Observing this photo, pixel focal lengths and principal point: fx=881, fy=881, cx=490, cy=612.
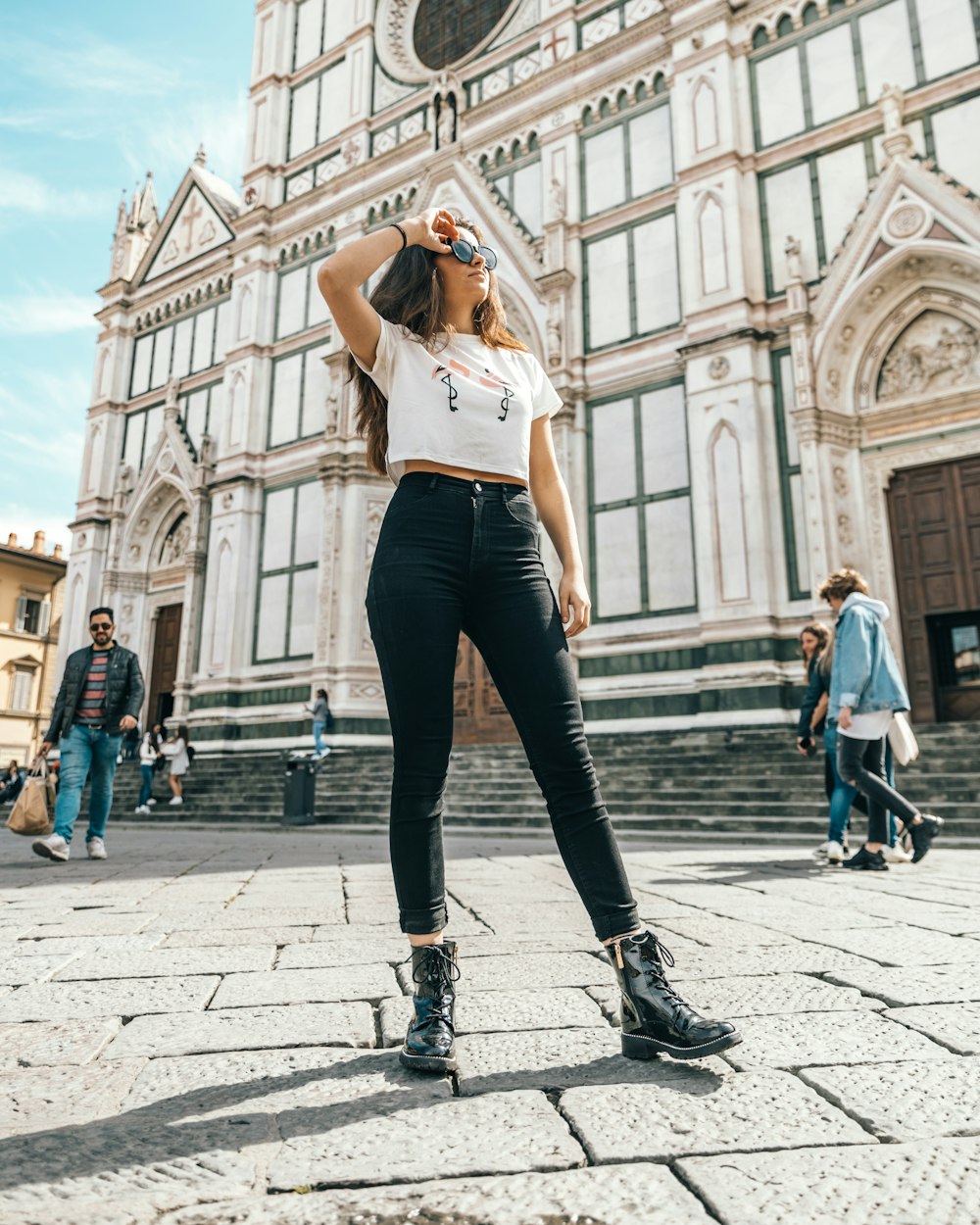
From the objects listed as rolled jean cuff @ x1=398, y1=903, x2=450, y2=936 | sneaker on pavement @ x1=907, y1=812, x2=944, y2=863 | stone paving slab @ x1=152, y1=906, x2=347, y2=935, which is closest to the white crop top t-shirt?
rolled jean cuff @ x1=398, y1=903, x2=450, y2=936

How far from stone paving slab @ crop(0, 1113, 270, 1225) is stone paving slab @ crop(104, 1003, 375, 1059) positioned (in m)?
0.41

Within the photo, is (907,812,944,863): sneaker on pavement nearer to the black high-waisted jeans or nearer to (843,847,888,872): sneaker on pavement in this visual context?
(843,847,888,872): sneaker on pavement

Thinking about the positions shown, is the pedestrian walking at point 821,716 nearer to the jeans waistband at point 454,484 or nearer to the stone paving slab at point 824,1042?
the stone paving slab at point 824,1042

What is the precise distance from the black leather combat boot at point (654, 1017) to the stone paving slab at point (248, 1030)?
0.55m

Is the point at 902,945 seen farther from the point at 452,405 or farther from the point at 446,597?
the point at 452,405

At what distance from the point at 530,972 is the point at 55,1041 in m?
1.21

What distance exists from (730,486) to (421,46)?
42.1 ft

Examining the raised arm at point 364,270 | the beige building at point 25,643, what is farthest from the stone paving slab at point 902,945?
the beige building at point 25,643

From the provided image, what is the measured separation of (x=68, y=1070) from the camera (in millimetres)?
1684

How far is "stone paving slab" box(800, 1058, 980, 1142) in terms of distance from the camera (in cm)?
133

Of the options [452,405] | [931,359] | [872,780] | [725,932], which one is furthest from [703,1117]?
[931,359]

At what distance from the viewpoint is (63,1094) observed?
5.09 ft

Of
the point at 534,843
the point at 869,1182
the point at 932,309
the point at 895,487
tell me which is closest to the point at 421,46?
the point at 932,309

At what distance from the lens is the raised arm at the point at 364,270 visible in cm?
196
